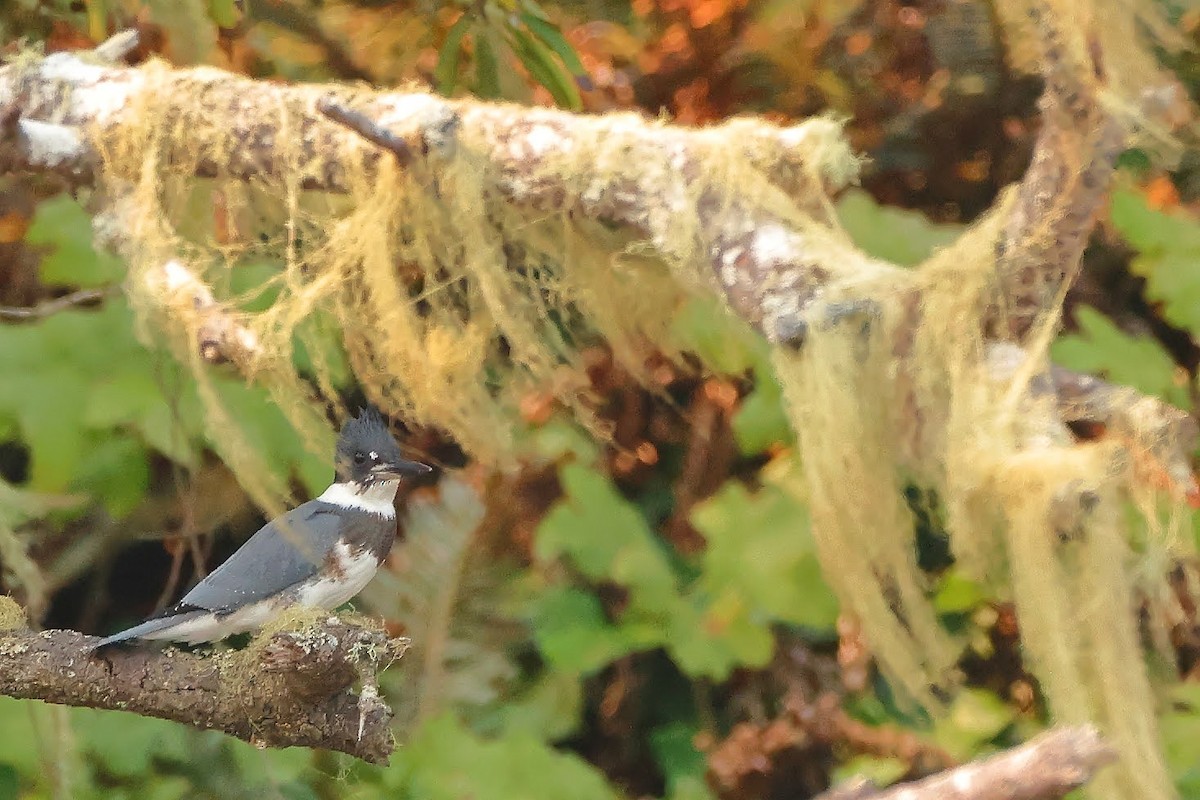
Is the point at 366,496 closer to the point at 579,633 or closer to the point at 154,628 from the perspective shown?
the point at 154,628

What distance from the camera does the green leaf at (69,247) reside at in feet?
6.50

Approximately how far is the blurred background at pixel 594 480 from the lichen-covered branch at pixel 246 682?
486 mm

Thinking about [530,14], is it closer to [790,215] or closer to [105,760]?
[790,215]

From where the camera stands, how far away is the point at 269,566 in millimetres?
1075

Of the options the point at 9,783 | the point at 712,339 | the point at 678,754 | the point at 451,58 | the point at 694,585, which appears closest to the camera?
the point at 712,339

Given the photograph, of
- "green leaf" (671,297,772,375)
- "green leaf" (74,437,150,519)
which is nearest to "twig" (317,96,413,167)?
"green leaf" (671,297,772,375)

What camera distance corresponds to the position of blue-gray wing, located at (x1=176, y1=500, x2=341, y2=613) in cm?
106

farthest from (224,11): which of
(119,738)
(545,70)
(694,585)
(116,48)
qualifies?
(694,585)

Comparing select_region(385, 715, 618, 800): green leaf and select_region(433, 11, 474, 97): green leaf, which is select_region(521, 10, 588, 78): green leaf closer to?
select_region(433, 11, 474, 97): green leaf

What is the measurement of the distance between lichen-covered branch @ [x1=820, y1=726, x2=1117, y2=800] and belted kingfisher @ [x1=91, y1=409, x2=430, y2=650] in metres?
0.56

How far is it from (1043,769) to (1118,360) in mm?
1114

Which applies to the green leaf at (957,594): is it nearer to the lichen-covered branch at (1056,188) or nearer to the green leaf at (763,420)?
the green leaf at (763,420)

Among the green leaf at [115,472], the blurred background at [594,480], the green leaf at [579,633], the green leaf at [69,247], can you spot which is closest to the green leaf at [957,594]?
the blurred background at [594,480]

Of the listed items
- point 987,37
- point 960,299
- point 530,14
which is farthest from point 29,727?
point 987,37
